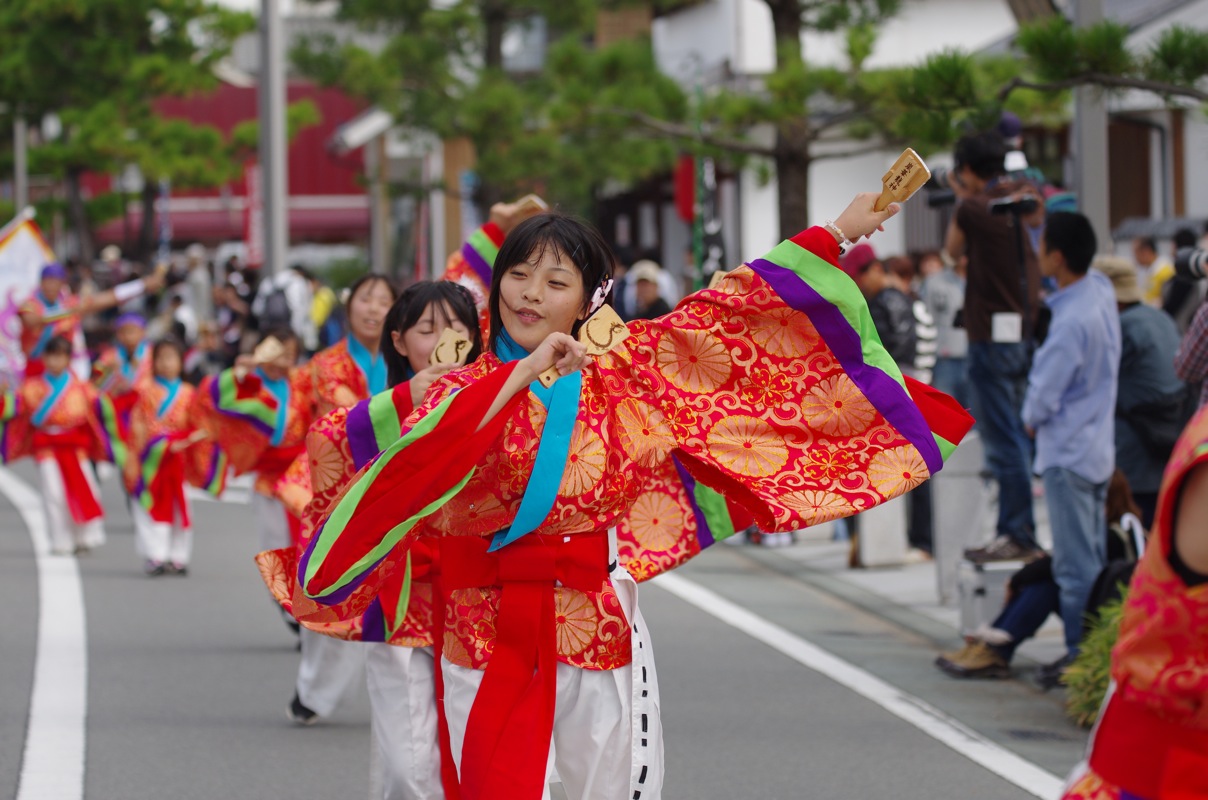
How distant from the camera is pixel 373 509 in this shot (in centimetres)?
365

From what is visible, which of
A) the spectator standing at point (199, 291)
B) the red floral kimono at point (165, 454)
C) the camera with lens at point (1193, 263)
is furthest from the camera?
the spectator standing at point (199, 291)

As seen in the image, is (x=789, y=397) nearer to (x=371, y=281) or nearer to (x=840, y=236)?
(x=840, y=236)

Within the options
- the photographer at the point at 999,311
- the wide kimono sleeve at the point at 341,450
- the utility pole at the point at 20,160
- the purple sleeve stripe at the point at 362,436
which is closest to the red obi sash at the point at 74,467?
the photographer at the point at 999,311

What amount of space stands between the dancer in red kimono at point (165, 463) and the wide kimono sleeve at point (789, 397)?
682cm

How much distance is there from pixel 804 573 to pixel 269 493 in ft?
12.0

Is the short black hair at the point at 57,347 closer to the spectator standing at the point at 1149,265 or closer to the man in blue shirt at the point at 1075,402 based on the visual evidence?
the man in blue shirt at the point at 1075,402

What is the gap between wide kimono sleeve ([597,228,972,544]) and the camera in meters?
4.00

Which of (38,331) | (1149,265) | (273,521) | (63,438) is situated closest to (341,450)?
(273,521)

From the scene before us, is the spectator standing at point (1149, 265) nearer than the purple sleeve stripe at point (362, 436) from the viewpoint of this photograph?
No

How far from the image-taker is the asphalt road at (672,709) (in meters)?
5.93

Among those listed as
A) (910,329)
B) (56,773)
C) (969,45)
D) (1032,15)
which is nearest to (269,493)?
(56,773)

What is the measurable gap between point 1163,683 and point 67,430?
1064 cm

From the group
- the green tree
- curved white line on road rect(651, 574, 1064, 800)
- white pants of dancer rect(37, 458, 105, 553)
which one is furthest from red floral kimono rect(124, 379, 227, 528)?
the green tree

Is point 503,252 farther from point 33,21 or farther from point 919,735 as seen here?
point 33,21
